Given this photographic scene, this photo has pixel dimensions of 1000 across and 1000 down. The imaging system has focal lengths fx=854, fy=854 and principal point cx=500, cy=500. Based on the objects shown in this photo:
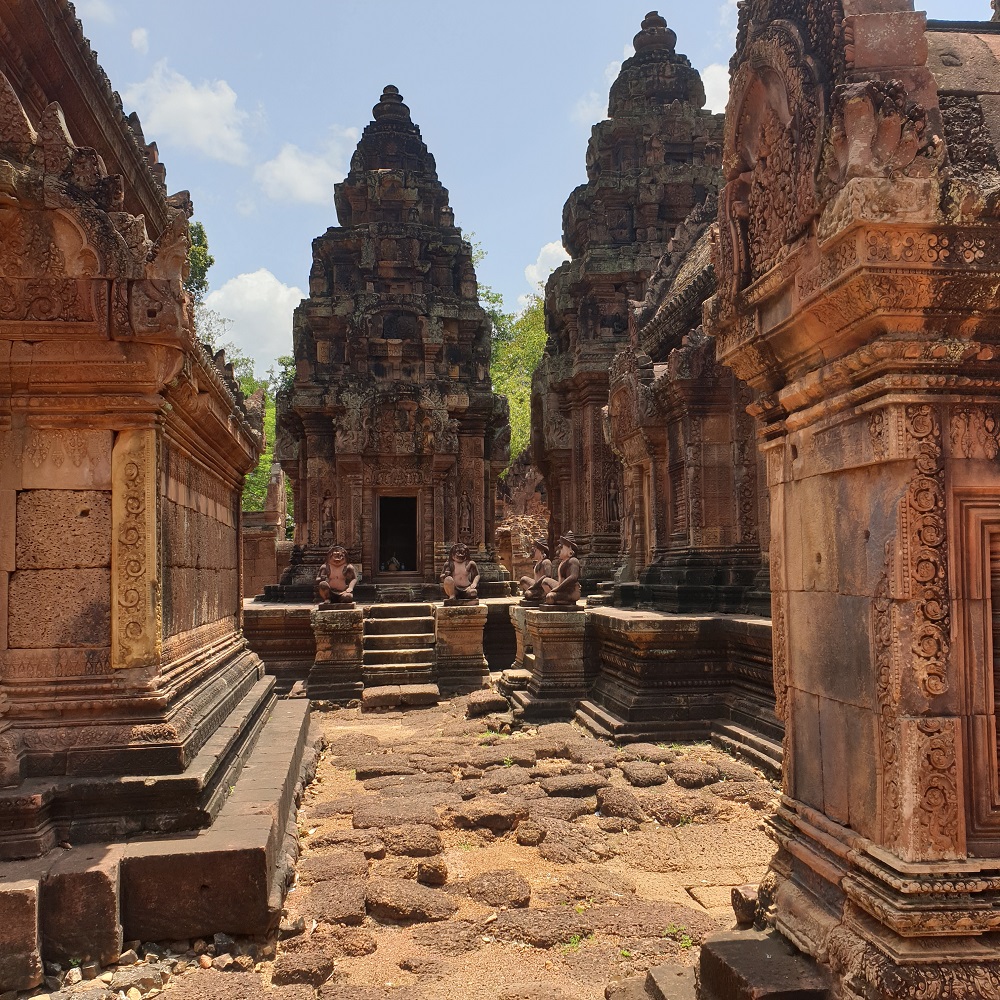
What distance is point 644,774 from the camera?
22.8ft

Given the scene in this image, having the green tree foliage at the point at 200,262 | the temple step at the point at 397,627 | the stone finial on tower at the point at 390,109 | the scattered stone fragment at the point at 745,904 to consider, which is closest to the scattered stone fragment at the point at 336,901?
the scattered stone fragment at the point at 745,904

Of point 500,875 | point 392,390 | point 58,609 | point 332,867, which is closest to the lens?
point 58,609

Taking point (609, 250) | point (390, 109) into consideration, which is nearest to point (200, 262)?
point (390, 109)

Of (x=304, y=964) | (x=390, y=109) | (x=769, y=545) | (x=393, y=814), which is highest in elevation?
(x=390, y=109)

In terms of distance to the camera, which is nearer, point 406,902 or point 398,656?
point 406,902

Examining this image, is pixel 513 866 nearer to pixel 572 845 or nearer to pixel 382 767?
pixel 572 845

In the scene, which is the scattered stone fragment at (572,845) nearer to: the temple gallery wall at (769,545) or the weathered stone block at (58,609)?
the temple gallery wall at (769,545)

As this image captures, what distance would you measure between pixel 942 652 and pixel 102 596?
383 centimetres

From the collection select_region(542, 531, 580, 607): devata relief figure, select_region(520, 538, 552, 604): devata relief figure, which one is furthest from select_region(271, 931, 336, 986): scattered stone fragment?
select_region(520, 538, 552, 604): devata relief figure

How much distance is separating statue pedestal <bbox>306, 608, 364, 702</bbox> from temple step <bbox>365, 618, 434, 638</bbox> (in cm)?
138

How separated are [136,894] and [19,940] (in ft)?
1.56

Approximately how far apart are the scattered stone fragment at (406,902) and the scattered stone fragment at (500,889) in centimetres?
17

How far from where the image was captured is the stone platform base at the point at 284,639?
13922 millimetres

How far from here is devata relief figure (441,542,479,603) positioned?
1353 cm
